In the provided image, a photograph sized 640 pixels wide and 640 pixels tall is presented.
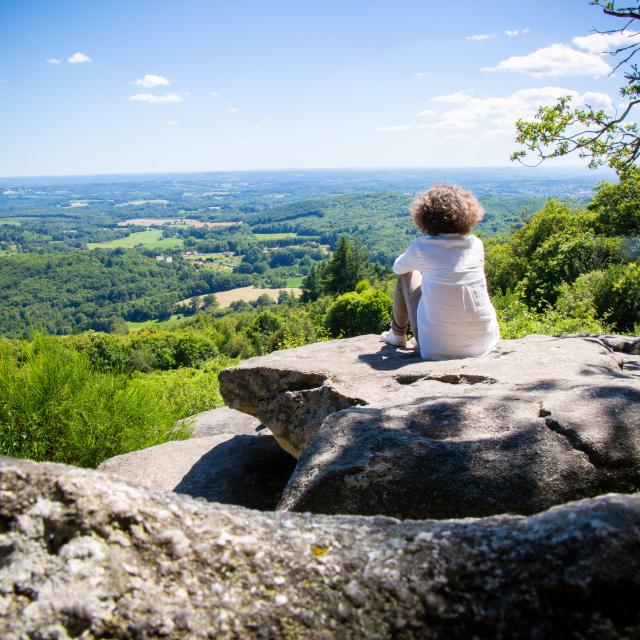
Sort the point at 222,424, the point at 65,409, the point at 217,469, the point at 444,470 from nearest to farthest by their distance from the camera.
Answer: the point at 444,470 < the point at 217,469 < the point at 65,409 < the point at 222,424

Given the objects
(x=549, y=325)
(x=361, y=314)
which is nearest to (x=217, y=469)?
(x=549, y=325)

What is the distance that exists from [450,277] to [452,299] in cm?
21

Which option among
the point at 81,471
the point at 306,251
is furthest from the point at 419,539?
the point at 306,251

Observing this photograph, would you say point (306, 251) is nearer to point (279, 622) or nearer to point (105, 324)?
point (105, 324)

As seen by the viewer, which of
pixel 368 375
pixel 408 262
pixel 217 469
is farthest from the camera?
pixel 217 469

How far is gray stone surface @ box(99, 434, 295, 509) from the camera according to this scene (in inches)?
197

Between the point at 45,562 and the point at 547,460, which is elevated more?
the point at 45,562

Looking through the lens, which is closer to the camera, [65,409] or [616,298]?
[65,409]

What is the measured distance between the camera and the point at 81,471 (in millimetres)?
1408

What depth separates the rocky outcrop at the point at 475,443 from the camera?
2.53 m

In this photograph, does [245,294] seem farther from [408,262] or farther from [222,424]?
[408,262]

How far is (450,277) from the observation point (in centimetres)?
503

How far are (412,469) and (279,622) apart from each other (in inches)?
61.5

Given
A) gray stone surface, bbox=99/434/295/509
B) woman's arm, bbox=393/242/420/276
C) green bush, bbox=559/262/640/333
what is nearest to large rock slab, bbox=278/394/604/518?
gray stone surface, bbox=99/434/295/509
